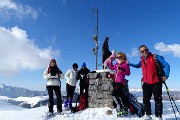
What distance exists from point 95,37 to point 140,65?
720 cm

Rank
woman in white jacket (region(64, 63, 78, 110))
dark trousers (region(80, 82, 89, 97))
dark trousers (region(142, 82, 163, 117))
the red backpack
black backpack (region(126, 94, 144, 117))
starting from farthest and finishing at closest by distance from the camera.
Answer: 1. dark trousers (region(80, 82, 89, 97))
2. woman in white jacket (region(64, 63, 78, 110))
3. the red backpack
4. black backpack (region(126, 94, 144, 117))
5. dark trousers (region(142, 82, 163, 117))

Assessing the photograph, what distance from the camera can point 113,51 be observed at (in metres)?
11.7

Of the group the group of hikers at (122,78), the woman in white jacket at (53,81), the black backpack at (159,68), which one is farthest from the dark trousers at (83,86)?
the black backpack at (159,68)

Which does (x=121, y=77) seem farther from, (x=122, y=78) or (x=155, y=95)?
(x=155, y=95)

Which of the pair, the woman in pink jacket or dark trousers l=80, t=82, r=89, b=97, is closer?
the woman in pink jacket

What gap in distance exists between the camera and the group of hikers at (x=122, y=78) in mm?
7918

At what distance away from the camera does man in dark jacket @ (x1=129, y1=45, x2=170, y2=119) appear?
7.87 m

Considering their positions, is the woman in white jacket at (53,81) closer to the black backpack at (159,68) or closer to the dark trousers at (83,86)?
the dark trousers at (83,86)

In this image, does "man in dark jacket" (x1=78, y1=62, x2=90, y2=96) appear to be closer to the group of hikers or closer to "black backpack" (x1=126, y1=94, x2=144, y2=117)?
the group of hikers

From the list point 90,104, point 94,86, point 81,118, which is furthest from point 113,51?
point 81,118

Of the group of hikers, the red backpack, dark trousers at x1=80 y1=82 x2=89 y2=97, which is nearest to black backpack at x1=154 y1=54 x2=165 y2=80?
the group of hikers

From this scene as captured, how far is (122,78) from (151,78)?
1893 mm

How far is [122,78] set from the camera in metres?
9.77

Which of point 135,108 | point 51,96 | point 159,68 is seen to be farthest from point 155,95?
point 51,96
